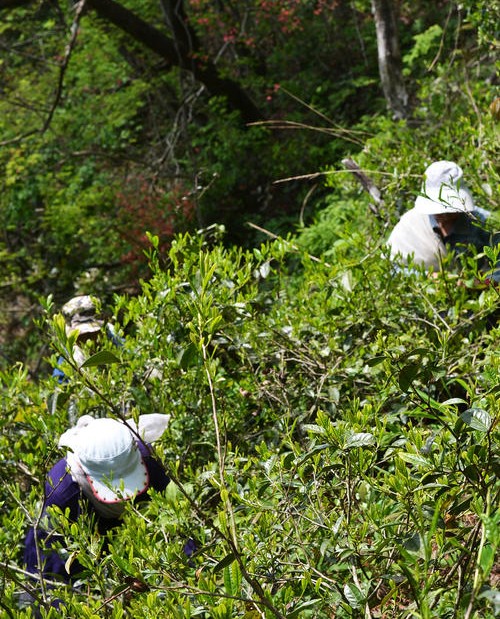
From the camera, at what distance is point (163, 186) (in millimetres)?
10305

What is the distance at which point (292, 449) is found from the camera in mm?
2066

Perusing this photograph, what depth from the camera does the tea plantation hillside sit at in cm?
167

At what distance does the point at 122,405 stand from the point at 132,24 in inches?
284

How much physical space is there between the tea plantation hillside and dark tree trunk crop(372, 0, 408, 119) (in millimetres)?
5072

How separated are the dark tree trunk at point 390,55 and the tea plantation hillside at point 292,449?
5.07 m

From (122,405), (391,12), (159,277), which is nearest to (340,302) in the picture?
(159,277)

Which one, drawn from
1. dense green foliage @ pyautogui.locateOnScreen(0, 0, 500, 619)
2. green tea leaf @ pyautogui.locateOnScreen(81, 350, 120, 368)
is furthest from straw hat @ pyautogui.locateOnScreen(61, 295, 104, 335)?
green tea leaf @ pyautogui.locateOnScreen(81, 350, 120, 368)

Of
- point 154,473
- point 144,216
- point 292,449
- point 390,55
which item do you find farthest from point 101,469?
point 144,216

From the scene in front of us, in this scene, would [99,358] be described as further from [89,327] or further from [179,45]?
[179,45]

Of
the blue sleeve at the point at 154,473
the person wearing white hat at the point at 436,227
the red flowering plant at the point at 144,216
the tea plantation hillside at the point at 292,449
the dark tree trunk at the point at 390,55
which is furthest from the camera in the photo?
the red flowering plant at the point at 144,216

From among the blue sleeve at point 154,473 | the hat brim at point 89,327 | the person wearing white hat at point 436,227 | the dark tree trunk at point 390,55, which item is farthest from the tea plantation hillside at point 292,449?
the dark tree trunk at point 390,55

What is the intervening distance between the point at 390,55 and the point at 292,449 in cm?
663

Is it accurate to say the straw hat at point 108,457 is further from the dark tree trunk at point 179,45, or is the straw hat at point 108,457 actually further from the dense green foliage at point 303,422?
the dark tree trunk at point 179,45

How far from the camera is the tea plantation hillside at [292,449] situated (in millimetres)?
1670
